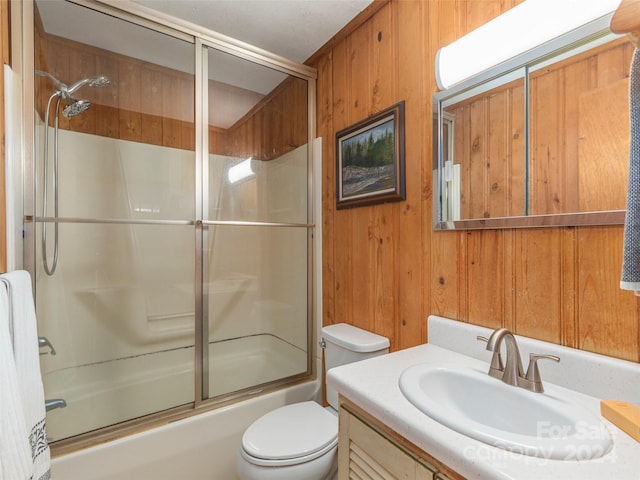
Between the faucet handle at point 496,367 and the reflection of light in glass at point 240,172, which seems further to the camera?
the reflection of light in glass at point 240,172

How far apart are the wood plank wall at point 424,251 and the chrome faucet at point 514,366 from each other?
0.14 m

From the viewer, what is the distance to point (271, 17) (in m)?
1.60

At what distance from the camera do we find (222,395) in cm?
174

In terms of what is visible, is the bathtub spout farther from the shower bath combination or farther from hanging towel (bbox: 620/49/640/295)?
hanging towel (bbox: 620/49/640/295)

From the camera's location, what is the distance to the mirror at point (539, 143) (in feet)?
2.64

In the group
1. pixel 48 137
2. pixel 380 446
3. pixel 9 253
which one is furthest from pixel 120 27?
pixel 380 446

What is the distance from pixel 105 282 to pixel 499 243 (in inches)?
73.5

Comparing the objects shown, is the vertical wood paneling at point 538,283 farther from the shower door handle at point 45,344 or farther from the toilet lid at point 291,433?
the shower door handle at point 45,344

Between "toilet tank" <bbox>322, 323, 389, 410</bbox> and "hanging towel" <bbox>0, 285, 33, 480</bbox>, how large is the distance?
111 cm

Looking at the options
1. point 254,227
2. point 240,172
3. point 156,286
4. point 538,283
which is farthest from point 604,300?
point 156,286

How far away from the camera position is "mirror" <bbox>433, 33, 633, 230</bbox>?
804 mm

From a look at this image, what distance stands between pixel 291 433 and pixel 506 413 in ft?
2.79

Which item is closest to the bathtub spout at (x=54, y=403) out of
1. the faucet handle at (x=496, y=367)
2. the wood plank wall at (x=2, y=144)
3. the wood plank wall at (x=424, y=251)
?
the wood plank wall at (x=2, y=144)

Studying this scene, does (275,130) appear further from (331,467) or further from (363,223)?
(331,467)
